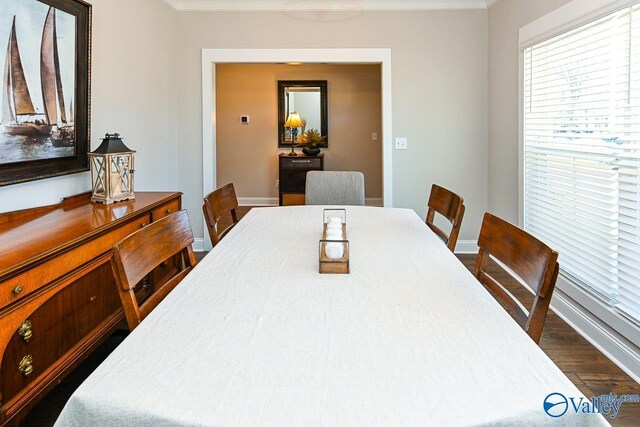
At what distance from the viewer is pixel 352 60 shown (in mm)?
4445

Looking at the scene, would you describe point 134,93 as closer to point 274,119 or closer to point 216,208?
point 216,208

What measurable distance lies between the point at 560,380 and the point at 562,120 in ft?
8.79

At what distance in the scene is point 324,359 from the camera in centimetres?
92

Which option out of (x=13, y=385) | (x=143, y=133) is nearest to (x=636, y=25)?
(x=13, y=385)

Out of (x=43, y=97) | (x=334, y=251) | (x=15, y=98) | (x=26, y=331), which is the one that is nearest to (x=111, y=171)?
(x=43, y=97)

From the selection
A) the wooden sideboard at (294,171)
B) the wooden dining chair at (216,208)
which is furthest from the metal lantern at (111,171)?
the wooden sideboard at (294,171)

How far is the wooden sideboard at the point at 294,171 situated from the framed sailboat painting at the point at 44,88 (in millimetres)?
4057

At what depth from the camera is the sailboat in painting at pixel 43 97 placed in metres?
2.18

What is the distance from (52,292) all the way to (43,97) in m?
1.15

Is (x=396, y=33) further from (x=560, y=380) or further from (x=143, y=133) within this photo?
(x=560, y=380)

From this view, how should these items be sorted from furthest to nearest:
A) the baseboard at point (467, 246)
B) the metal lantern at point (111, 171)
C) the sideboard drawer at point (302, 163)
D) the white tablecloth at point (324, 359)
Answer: the sideboard drawer at point (302, 163) < the baseboard at point (467, 246) < the metal lantern at point (111, 171) < the white tablecloth at point (324, 359)

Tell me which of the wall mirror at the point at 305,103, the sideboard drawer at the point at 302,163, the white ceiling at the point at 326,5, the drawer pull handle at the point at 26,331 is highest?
the white ceiling at the point at 326,5

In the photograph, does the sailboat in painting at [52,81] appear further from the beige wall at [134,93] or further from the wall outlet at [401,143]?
the wall outlet at [401,143]

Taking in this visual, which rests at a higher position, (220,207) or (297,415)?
(220,207)
